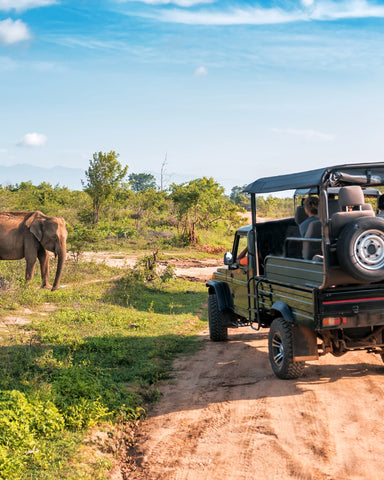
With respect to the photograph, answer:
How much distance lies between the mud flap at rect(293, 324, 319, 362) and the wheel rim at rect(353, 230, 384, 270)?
1.24 m

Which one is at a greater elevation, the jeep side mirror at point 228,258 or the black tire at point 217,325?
the jeep side mirror at point 228,258

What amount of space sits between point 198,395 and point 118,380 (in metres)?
1.27

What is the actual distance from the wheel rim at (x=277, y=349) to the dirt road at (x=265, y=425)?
27cm

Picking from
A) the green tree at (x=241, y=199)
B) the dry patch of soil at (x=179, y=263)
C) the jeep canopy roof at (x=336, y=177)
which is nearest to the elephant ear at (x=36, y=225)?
the dry patch of soil at (x=179, y=263)

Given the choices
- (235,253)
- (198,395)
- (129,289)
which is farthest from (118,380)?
(129,289)

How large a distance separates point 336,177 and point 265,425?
9.81ft

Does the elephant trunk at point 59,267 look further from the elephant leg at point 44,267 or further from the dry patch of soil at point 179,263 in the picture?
the dry patch of soil at point 179,263

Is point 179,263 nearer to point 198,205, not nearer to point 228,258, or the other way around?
point 198,205

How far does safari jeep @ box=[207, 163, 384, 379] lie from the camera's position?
5883 mm

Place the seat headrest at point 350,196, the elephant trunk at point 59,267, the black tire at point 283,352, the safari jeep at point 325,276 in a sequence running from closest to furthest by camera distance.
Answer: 1. the safari jeep at point 325,276
2. the seat headrest at point 350,196
3. the black tire at point 283,352
4. the elephant trunk at point 59,267

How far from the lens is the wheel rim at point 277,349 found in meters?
7.04

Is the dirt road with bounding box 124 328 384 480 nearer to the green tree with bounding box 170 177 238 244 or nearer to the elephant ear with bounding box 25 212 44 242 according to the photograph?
the elephant ear with bounding box 25 212 44 242

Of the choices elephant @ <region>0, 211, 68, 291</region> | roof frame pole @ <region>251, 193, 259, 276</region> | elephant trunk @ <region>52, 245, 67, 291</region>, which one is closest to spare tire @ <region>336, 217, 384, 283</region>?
roof frame pole @ <region>251, 193, 259, 276</region>

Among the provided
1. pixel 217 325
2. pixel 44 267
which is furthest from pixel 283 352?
pixel 44 267
